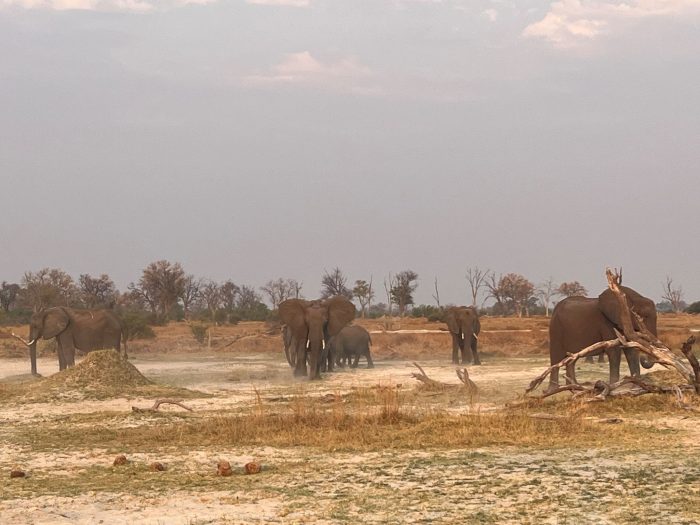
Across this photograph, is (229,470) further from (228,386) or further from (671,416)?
(228,386)

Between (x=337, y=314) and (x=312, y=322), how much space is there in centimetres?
83

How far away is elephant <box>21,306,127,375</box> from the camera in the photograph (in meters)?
27.2

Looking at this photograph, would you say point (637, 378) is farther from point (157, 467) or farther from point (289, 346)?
point (289, 346)

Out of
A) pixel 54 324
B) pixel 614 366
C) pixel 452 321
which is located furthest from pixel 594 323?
pixel 54 324

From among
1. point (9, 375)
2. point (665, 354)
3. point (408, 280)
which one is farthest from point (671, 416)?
point (408, 280)

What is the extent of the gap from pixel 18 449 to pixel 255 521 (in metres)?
5.88

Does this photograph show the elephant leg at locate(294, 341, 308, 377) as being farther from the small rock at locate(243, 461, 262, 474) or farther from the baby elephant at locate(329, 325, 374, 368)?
the small rock at locate(243, 461, 262, 474)

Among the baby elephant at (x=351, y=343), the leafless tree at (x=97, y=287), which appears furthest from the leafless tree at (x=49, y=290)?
the baby elephant at (x=351, y=343)

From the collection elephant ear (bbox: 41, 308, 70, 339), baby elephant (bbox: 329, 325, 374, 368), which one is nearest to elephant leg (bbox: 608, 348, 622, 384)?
baby elephant (bbox: 329, 325, 374, 368)

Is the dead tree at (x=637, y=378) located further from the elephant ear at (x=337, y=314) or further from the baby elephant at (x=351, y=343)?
the baby elephant at (x=351, y=343)

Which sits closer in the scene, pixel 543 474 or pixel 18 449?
pixel 543 474

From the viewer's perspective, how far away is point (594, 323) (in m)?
19.5

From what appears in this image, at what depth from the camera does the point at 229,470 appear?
32.9ft

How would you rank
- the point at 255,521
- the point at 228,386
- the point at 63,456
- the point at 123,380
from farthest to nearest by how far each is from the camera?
the point at 228,386, the point at 123,380, the point at 63,456, the point at 255,521
